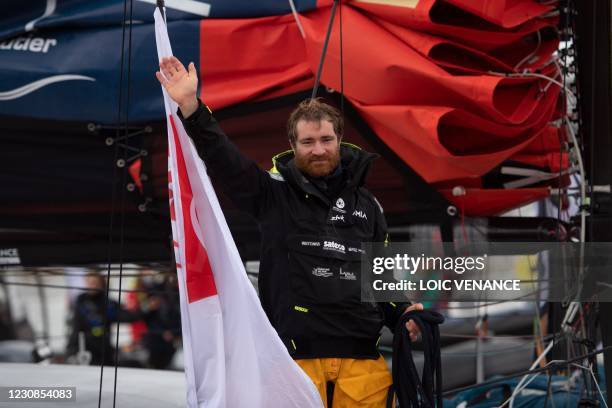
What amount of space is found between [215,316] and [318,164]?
50 cm

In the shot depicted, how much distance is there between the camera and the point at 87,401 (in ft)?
→ 11.2

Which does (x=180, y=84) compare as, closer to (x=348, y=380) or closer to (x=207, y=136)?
(x=207, y=136)

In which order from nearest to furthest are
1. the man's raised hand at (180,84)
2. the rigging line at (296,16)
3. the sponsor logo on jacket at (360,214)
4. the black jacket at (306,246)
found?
the man's raised hand at (180,84), the black jacket at (306,246), the sponsor logo on jacket at (360,214), the rigging line at (296,16)

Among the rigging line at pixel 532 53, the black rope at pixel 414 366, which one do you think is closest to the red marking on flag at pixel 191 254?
the black rope at pixel 414 366

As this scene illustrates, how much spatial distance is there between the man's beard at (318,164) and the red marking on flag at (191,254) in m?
0.32

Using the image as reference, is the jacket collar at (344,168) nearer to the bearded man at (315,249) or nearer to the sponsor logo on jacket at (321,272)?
the bearded man at (315,249)

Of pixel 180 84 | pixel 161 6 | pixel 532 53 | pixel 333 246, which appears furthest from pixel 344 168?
pixel 532 53

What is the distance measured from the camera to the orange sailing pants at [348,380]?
98.6 inches

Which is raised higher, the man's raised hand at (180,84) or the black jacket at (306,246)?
the man's raised hand at (180,84)

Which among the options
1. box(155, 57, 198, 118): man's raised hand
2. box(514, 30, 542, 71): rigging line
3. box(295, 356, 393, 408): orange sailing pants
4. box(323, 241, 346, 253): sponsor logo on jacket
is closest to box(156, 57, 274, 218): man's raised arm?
box(155, 57, 198, 118): man's raised hand

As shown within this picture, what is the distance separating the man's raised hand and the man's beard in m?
0.35

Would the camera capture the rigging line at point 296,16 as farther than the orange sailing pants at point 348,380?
Yes

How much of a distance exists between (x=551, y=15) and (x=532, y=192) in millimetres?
718

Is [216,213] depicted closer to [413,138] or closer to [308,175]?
[308,175]
